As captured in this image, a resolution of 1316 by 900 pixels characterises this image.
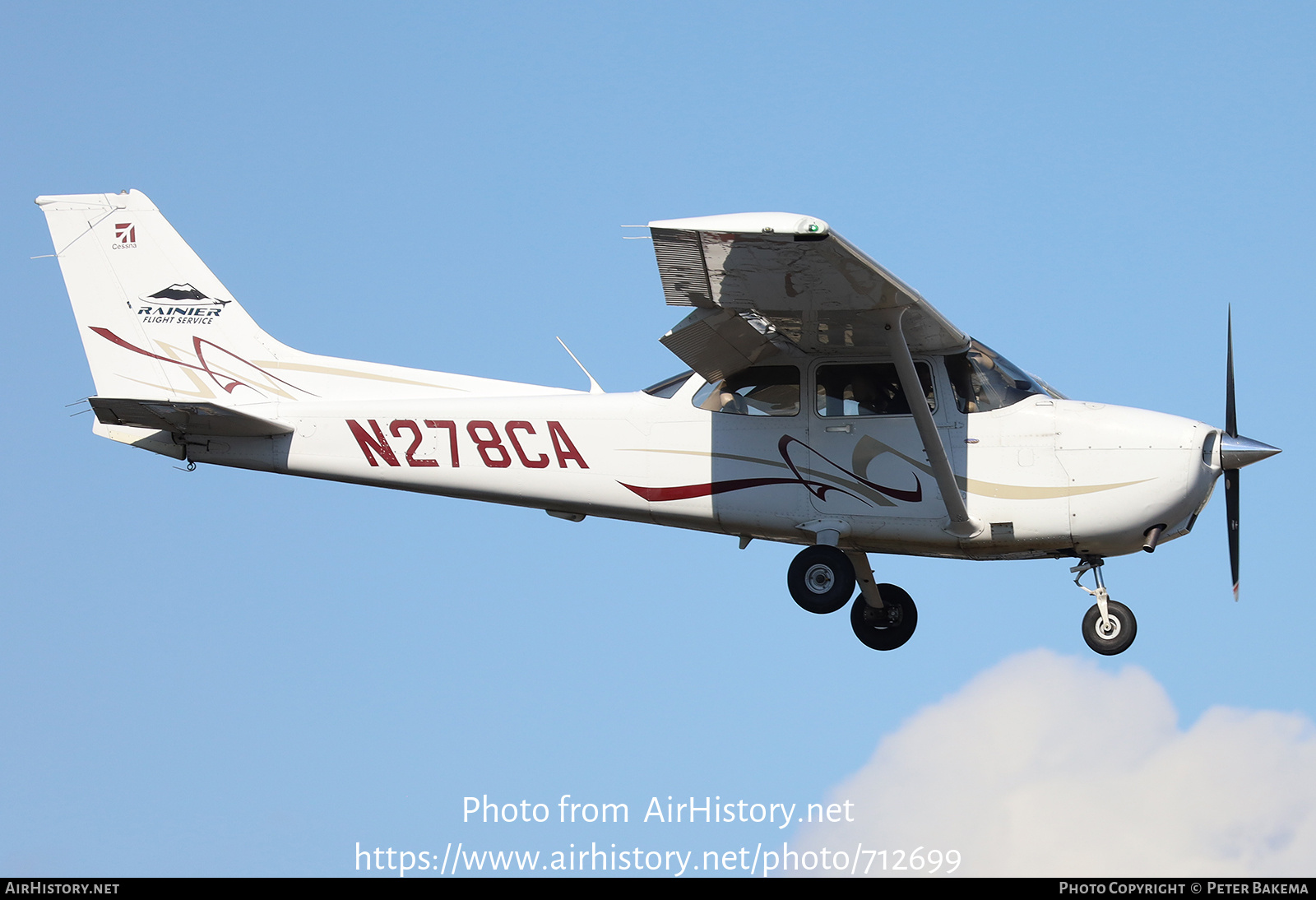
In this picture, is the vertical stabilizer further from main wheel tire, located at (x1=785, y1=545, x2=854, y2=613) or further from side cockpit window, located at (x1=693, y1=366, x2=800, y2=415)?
main wheel tire, located at (x1=785, y1=545, x2=854, y2=613)

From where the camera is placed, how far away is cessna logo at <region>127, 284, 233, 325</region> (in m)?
15.1

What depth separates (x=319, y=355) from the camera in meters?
14.9

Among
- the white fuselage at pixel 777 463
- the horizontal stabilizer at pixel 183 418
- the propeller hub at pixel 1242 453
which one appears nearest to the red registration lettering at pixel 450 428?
the white fuselage at pixel 777 463

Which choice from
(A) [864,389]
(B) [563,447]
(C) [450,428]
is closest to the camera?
(A) [864,389]

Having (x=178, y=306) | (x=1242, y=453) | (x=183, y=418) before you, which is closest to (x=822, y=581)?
(x=1242, y=453)

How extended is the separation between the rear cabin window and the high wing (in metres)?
0.16

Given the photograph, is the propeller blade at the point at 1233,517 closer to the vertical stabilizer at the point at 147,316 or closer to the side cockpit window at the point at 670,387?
the side cockpit window at the point at 670,387

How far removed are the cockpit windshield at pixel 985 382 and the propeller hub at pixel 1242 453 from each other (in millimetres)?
1400

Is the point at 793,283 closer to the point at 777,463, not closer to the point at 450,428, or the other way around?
the point at 777,463

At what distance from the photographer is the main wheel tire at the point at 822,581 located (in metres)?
12.8

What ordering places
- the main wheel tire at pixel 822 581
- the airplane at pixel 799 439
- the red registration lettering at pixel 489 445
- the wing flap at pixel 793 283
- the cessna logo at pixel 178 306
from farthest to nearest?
the cessna logo at pixel 178 306 → the red registration lettering at pixel 489 445 → the main wheel tire at pixel 822 581 → the airplane at pixel 799 439 → the wing flap at pixel 793 283

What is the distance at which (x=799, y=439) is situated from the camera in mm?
13086

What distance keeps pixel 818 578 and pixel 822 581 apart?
34 mm

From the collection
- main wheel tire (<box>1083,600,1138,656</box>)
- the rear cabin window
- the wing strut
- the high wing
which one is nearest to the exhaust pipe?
main wheel tire (<box>1083,600,1138,656</box>)
